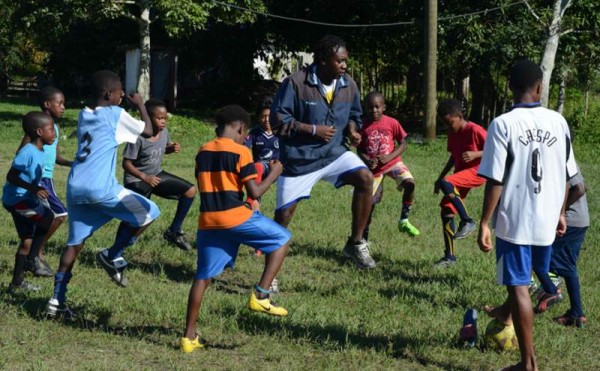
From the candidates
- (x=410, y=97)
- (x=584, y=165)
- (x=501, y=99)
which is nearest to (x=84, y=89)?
(x=410, y=97)

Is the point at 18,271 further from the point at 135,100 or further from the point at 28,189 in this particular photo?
the point at 135,100

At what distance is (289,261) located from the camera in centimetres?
917

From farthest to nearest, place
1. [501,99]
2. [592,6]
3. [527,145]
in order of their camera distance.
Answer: [501,99]
[592,6]
[527,145]

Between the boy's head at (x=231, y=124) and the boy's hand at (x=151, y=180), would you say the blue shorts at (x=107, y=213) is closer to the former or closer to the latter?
the boy's head at (x=231, y=124)

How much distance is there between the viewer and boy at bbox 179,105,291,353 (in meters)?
6.12

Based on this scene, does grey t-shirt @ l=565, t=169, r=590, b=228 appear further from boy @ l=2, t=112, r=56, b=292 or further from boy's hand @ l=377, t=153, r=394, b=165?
boy @ l=2, t=112, r=56, b=292

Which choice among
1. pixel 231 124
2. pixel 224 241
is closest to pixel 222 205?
pixel 224 241

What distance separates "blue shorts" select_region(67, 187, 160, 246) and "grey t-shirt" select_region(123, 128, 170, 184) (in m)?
1.80

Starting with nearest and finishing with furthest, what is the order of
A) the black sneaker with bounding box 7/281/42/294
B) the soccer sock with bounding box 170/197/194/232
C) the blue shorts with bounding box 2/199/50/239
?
the black sneaker with bounding box 7/281/42/294 < the blue shorts with bounding box 2/199/50/239 < the soccer sock with bounding box 170/197/194/232

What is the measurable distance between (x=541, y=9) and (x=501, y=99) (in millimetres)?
6043

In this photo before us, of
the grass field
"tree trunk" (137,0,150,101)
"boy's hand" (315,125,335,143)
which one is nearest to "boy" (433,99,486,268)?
the grass field

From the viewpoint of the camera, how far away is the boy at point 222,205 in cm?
612

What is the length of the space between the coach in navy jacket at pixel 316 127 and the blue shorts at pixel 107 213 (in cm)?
144

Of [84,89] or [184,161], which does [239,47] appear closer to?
[84,89]
